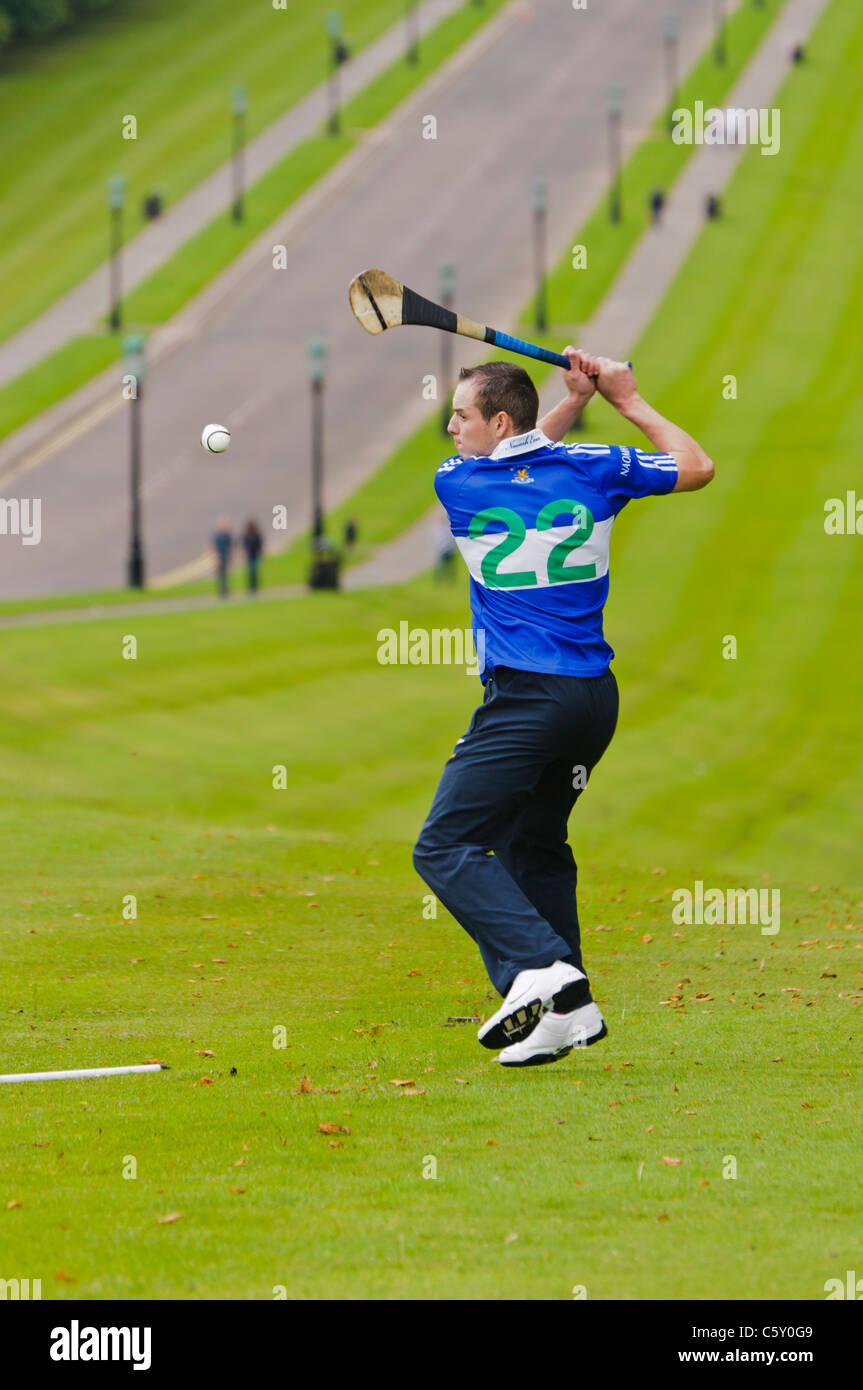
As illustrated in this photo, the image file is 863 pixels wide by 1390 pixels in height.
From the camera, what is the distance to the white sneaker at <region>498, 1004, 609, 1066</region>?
7.75 metres

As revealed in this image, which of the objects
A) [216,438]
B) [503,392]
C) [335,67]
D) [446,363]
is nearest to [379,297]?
[503,392]

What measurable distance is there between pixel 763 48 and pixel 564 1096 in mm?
105135

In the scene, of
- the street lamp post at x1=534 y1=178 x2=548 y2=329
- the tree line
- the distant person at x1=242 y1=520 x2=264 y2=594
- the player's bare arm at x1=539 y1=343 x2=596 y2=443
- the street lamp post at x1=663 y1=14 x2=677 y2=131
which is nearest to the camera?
the player's bare arm at x1=539 y1=343 x2=596 y2=443

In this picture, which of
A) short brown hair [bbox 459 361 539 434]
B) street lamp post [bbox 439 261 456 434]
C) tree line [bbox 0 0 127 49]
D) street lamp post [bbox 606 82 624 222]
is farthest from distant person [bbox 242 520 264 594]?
tree line [bbox 0 0 127 49]

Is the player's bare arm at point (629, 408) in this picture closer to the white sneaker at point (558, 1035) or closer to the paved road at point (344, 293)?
the white sneaker at point (558, 1035)

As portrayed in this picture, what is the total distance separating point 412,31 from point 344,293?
123 ft

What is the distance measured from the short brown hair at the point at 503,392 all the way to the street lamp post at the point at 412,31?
323 feet

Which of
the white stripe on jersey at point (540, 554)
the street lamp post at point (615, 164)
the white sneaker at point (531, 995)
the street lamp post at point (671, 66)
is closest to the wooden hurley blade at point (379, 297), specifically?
the white stripe on jersey at point (540, 554)

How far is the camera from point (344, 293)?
7481cm

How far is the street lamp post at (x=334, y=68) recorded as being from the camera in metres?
91.9

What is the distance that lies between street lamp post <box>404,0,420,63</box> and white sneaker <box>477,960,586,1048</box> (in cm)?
9975

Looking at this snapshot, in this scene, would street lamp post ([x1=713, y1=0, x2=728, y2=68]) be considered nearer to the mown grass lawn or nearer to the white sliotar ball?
the mown grass lawn

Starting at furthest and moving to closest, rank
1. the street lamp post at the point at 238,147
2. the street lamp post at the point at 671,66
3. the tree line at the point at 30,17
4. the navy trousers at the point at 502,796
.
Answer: the tree line at the point at 30,17
the street lamp post at the point at 671,66
the street lamp post at the point at 238,147
the navy trousers at the point at 502,796

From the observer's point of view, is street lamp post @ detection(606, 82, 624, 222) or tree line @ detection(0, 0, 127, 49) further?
tree line @ detection(0, 0, 127, 49)
